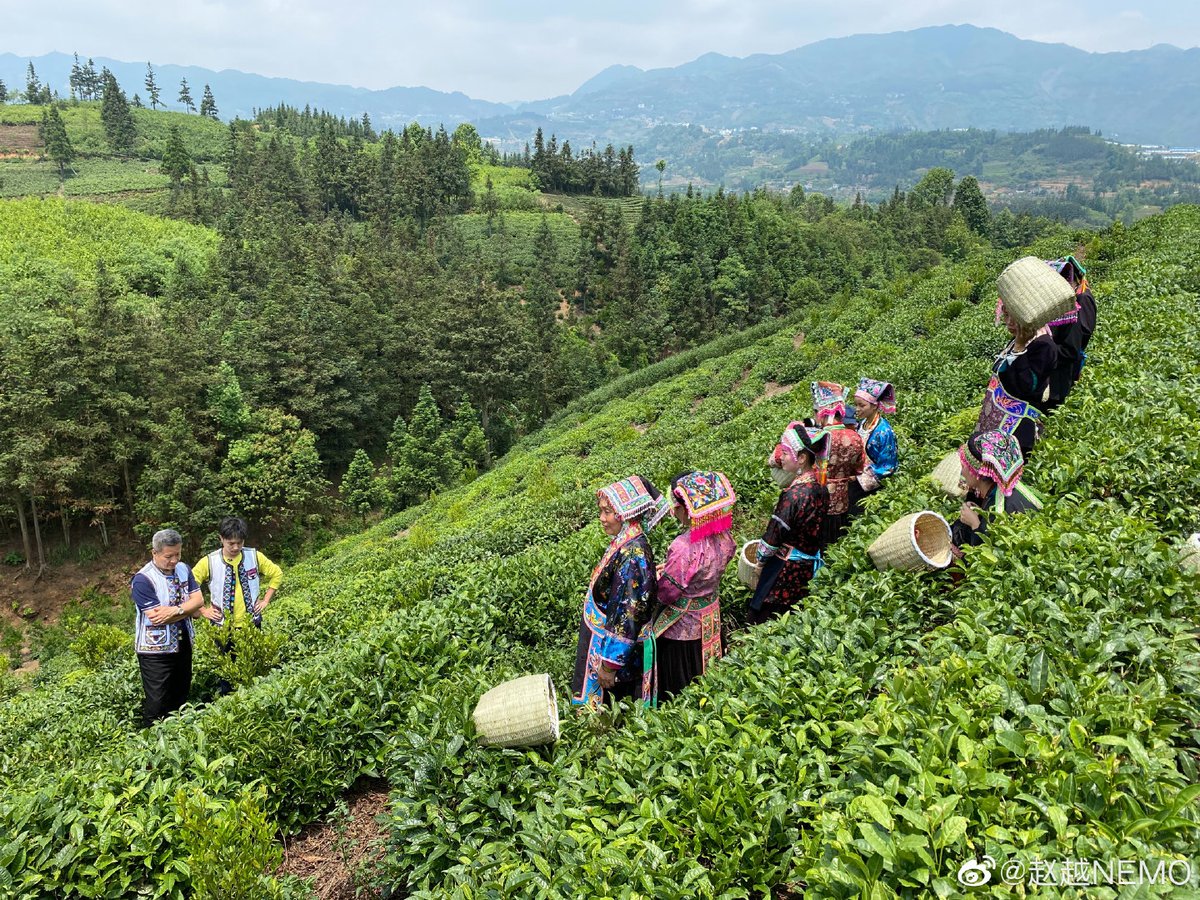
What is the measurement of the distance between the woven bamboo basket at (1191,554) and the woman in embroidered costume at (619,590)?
2615 mm

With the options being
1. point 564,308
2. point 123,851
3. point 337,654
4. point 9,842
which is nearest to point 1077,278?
point 337,654

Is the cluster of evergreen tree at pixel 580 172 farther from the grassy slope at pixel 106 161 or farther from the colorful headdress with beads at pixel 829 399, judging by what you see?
the colorful headdress with beads at pixel 829 399

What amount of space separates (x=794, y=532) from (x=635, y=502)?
1294mm

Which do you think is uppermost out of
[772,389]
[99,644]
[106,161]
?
[106,161]

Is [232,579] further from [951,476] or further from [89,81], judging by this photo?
[89,81]

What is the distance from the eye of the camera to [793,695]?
3.21m

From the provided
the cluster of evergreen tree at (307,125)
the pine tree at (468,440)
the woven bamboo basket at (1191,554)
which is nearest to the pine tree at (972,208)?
the pine tree at (468,440)

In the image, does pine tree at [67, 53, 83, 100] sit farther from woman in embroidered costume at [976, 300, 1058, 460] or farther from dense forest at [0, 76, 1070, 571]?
woman in embroidered costume at [976, 300, 1058, 460]

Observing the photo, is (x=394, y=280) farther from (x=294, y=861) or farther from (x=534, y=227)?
(x=294, y=861)

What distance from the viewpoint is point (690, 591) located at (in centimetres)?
427

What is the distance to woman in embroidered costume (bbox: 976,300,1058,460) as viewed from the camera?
13.5 ft

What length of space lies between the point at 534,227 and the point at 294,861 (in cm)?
7094

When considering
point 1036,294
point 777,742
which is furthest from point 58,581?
point 1036,294

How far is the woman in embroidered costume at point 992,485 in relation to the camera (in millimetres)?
4145
